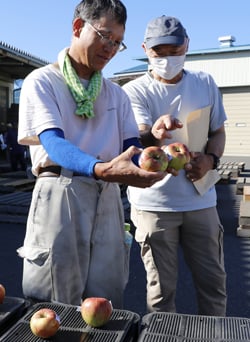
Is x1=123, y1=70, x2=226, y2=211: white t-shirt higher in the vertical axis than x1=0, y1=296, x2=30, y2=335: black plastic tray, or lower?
higher

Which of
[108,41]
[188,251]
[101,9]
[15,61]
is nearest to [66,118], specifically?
[108,41]

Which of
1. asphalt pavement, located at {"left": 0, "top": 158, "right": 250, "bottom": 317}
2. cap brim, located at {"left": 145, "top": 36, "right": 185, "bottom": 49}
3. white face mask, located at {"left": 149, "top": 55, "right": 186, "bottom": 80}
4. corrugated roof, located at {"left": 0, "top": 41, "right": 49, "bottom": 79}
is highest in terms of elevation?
corrugated roof, located at {"left": 0, "top": 41, "right": 49, "bottom": 79}

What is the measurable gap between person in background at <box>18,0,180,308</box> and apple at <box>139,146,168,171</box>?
9 centimetres

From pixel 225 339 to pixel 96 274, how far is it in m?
0.73

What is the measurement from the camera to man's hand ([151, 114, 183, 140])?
2.54 meters

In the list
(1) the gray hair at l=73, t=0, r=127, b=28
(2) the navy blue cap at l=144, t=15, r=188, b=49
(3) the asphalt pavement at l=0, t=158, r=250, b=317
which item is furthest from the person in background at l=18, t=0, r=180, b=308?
(3) the asphalt pavement at l=0, t=158, r=250, b=317

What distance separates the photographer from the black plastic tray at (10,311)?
1.95m

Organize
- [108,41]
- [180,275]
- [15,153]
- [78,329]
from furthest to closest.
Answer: [15,153]
[180,275]
[108,41]
[78,329]

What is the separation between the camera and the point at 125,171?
1.85 metres

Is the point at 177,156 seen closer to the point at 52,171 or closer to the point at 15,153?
the point at 52,171

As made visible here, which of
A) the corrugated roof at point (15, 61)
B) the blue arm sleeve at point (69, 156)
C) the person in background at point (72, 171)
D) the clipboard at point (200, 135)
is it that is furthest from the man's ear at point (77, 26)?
the corrugated roof at point (15, 61)

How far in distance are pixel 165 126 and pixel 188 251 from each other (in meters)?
0.88

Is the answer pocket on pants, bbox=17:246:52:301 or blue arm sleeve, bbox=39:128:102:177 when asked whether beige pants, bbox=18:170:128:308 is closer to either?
pocket on pants, bbox=17:246:52:301

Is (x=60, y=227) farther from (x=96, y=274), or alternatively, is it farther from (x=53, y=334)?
(x=53, y=334)
